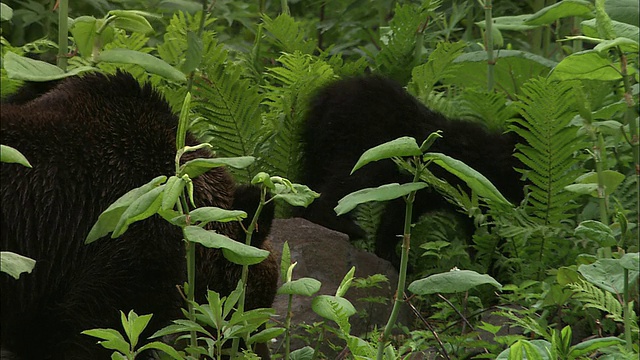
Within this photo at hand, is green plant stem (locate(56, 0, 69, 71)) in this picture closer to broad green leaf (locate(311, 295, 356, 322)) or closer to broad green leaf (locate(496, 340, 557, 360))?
broad green leaf (locate(311, 295, 356, 322))

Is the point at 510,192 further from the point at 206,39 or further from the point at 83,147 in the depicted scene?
the point at 83,147

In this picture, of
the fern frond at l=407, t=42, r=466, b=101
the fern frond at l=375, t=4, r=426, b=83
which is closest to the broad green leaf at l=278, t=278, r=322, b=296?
the fern frond at l=407, t=42, r=466, b=101

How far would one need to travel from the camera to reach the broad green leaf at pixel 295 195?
2.64 m

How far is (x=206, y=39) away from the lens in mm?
4898

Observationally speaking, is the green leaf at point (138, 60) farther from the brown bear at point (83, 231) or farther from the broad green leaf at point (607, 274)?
the broad green leaf at point (607, 274)

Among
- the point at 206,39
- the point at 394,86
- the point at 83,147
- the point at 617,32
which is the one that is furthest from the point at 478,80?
the point at 83,147

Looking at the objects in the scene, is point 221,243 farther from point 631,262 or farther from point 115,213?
point 631,262

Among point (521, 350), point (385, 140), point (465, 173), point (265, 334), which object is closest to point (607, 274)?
point (521, 350)

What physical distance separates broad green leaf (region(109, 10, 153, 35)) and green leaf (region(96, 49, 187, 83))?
10cm

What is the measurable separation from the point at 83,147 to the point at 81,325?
0.53 m

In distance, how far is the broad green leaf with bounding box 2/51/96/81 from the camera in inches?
107

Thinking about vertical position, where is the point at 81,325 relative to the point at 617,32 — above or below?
below

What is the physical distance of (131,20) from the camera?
3.02 m

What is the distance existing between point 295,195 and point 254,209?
465 millimetres
